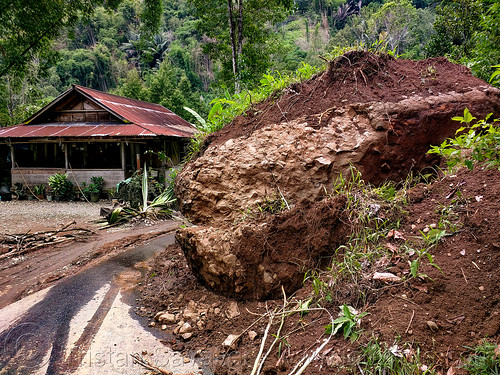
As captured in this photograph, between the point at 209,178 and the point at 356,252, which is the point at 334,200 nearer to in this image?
the point at 356,252

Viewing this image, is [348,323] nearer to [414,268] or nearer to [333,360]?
[333,360]

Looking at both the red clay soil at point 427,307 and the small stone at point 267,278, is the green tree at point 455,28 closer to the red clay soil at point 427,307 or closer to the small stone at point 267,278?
the red clay soil at point 427,307

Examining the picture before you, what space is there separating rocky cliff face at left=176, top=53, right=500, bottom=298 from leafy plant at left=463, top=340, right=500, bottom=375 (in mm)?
1561

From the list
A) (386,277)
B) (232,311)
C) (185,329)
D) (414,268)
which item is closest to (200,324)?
(185,329)

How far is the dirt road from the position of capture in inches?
133

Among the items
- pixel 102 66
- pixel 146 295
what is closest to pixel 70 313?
pixel 146 295

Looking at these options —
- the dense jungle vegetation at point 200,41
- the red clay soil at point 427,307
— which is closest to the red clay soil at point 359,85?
the dense jungle vegetation at point 200,41

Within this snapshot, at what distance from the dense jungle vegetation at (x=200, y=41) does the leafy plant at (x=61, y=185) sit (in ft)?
12.5

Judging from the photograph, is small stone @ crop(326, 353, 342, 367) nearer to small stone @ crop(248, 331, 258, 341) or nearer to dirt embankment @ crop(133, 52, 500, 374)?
dirt embankment @ crop(133, 52, 500, 374)

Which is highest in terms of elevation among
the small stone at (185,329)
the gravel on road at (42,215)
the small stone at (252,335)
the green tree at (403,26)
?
the green tree at (403,26)

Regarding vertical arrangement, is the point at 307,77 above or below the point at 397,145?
above

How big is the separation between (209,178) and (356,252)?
2135mm

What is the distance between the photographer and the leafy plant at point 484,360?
79.1 inches

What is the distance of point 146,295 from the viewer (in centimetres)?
471
